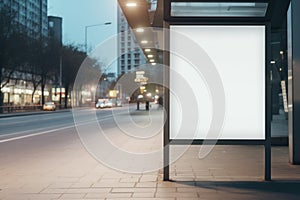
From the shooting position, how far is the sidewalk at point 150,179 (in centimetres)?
649

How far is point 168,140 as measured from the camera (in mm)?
7426

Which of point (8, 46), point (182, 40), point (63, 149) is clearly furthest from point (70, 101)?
point (182, 40)

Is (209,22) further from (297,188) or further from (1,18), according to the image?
(1,18)

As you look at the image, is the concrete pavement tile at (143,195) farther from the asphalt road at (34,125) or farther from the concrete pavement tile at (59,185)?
the asphalt road at (34,125)

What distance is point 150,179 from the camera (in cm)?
768

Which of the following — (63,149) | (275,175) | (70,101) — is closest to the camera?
(275,175)

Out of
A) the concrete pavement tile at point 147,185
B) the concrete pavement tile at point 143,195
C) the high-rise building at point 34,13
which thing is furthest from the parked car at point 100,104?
the concrete pavement tile at point 143,195

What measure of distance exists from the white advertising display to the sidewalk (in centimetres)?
89

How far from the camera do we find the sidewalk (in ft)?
21.3

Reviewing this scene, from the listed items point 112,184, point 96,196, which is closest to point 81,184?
point 112,184

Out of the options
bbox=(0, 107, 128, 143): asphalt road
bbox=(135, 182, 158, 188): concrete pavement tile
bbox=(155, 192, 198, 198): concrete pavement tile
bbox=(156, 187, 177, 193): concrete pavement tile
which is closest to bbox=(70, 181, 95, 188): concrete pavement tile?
bbox=(135, 182, 158, 188): concrete pavement tile

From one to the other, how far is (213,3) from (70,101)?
270 ft

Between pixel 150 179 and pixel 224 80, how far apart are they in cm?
219

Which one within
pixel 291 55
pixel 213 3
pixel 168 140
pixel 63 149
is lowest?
pixel 63 149
